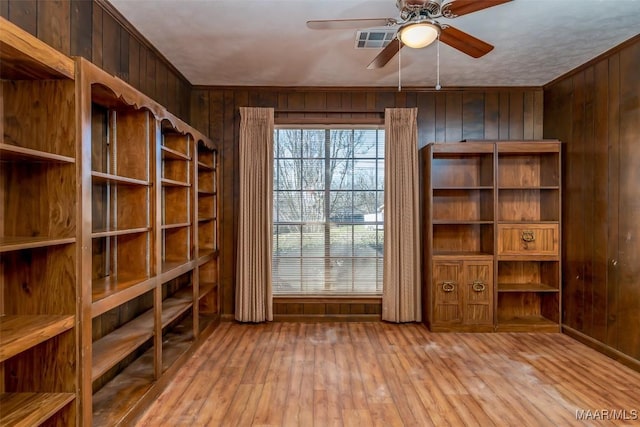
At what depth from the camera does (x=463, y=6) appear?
1794 millimetres

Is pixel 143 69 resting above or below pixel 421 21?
above

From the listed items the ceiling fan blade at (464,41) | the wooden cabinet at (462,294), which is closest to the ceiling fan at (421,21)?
the ceiling fan blade at (464,41)

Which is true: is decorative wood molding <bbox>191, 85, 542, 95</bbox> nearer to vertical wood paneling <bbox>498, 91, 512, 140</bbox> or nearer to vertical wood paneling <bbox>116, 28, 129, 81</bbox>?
vertical wood paneling <bbox>498, 91, 512, 140</bbox>

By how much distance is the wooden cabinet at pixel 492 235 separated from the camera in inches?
138

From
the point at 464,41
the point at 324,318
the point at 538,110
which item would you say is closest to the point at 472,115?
the point at 538,110

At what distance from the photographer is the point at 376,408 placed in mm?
2189

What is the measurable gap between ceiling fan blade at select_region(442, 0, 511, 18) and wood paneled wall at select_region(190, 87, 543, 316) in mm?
2007

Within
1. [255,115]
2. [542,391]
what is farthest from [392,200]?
[542,391]

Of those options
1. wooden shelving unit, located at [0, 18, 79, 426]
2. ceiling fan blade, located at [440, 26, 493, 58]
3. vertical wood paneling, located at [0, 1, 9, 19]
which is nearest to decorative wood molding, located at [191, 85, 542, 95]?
ceiling fan blade, located at [440, 26, 493, 58]

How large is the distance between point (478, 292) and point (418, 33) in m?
2.74

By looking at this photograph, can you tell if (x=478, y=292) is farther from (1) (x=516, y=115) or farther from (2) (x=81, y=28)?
(2) (x=81, y=28)

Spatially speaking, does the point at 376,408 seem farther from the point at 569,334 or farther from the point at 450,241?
the point at 569,334

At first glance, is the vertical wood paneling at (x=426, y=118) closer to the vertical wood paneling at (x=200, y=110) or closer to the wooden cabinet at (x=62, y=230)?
the vertical wood paneling at (x=200, y=110)

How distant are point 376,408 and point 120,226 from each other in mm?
2147
